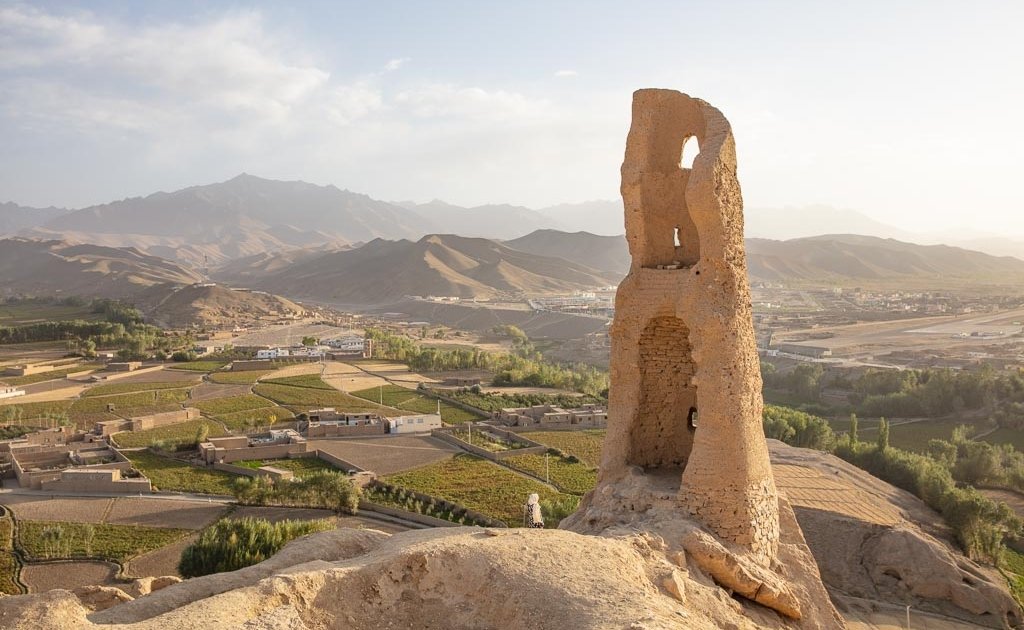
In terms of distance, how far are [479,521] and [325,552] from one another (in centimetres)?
1657

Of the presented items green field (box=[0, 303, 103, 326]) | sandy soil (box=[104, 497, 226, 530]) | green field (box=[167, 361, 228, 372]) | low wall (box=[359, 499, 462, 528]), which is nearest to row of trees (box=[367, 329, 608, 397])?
green field (box=[167, 361, 228, 372])

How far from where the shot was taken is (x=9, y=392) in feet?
155

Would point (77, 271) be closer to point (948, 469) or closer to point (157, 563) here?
point (157, 563)

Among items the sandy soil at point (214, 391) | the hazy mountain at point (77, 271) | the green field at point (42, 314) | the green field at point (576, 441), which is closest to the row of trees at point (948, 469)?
the green field at point (576, 441)

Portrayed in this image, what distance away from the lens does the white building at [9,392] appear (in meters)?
46.8

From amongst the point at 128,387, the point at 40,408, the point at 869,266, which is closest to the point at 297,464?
the point at 40,408

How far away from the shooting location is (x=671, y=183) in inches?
517

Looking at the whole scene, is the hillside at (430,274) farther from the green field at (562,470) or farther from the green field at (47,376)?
the green field at (562,470)

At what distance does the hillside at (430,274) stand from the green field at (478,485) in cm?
9710

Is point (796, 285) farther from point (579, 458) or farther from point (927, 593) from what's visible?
point (927, 593)

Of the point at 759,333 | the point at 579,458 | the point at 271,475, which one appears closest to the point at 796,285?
the point at 759,333

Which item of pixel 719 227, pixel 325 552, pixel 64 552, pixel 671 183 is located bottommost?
pixel 64 552

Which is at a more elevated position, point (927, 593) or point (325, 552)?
point (325, 552)

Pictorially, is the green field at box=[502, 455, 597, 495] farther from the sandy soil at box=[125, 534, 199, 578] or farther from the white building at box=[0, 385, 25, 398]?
the white building at box=[0, 385, 25, 398]
